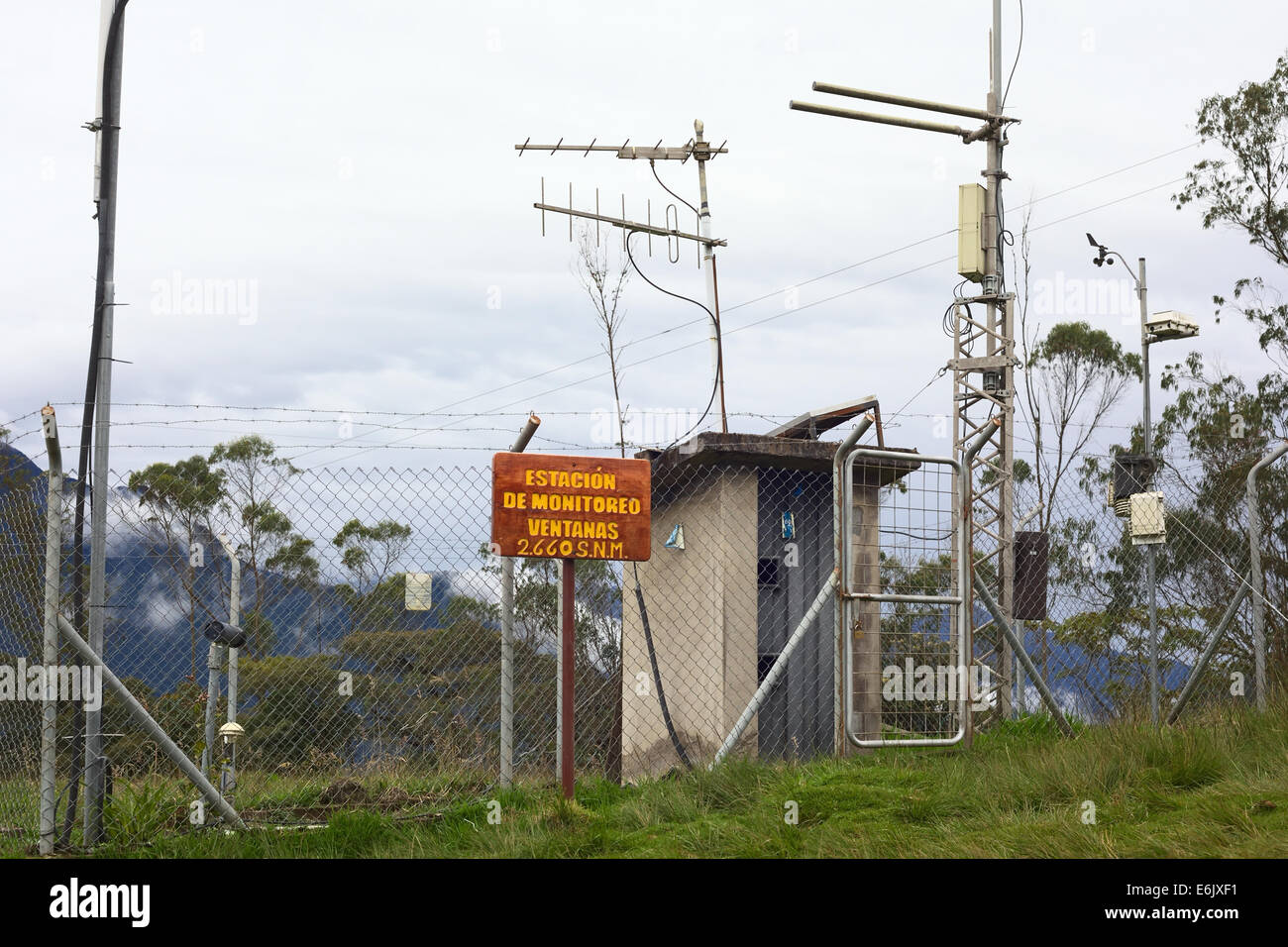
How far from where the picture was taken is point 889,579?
8.52 m

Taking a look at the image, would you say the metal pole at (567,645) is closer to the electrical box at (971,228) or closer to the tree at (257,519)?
the tree at (257,519)

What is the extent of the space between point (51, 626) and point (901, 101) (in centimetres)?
907

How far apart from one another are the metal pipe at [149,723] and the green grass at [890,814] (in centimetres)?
13

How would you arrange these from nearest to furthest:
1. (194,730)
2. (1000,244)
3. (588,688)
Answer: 1. (588,688)
2. (194,730)
3. (1000,244)

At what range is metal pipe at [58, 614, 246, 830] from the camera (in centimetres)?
535

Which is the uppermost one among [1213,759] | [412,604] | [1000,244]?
[1000,244]

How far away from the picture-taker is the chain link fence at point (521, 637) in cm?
643

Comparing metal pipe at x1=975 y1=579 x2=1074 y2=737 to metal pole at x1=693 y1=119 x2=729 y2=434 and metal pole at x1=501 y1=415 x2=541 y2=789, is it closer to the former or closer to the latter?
metal pole at x1=501 y1=415 x2=541 y2=789

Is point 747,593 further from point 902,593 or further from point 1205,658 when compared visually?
point 1205,658

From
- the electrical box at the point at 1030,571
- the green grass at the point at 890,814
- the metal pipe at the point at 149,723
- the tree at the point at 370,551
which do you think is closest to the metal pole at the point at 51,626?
the metal pipe at the point at 149,723
